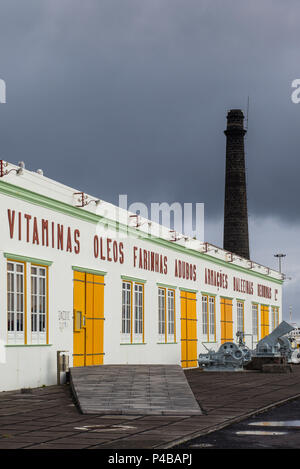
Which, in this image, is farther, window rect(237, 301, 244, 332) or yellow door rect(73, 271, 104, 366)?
window rect(237, 301, 244, 332)

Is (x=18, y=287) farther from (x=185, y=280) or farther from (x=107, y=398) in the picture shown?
(x=185, y=280)

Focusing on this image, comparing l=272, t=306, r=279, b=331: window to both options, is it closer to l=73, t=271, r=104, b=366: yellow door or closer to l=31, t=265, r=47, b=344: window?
l=73, t=271, r=104, b=366: yellow door

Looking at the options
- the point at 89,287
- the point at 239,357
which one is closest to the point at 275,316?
the point at 239,357

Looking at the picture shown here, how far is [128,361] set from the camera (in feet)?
84.3

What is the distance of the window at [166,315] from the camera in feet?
95.9

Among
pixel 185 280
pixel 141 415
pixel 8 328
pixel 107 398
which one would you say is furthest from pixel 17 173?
pixel 185 280

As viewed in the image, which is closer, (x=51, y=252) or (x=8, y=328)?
(x=8, y=328)

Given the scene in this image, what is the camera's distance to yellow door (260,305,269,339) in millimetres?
45281

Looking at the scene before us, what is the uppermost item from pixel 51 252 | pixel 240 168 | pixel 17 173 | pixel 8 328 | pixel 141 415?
pixel 240 168

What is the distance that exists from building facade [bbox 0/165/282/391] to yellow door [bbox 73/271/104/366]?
30mm

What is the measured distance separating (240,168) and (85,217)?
32834 mm

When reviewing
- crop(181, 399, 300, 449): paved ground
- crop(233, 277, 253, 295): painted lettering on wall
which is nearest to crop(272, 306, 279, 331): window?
crop(233, 277, 253, 295): painted lettering on wall

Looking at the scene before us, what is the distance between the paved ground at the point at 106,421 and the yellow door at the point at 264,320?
2539 cm

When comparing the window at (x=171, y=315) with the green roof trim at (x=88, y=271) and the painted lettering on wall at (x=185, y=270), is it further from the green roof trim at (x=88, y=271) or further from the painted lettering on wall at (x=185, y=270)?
the green roof trim at (x=88, y=271)
